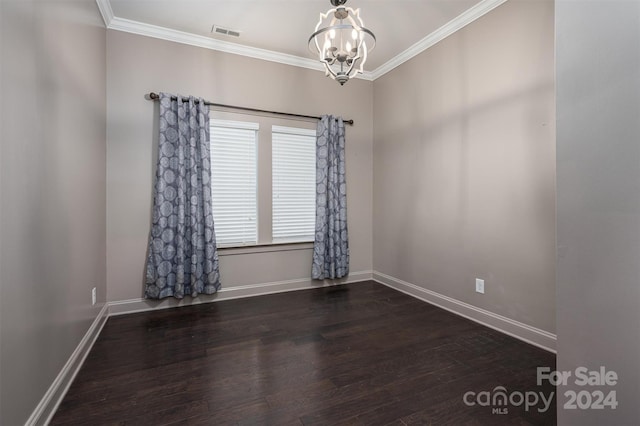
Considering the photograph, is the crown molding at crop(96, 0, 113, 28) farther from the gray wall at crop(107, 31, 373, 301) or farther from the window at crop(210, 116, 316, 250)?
the window at crop(210, 116, 316, 250)

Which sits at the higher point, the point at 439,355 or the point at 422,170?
the point at 422,170

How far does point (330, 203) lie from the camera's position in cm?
409

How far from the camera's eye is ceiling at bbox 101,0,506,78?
2.87 meters

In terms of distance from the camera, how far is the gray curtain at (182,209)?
3248mm

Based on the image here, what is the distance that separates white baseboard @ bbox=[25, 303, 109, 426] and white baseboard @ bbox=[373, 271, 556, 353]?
3257 mm

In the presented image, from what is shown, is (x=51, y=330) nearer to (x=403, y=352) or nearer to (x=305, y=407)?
(x=305, y=407)

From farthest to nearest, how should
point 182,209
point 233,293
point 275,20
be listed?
1. point 233,293
2. point 182,209
3. point 275,20

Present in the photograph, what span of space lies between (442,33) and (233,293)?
3760mm

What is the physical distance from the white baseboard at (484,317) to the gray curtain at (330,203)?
2.74ft

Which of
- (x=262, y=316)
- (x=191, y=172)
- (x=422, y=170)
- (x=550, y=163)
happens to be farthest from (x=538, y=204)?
Answer: (x=191, y=172)

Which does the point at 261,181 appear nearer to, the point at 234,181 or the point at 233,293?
the point at 234,181

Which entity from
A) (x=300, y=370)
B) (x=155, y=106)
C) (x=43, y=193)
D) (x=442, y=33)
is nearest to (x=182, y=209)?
(x=155, y=106)

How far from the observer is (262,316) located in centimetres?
315

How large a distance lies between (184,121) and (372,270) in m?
3.15
